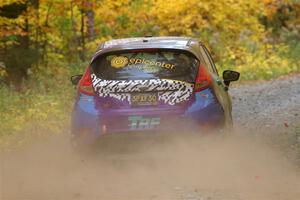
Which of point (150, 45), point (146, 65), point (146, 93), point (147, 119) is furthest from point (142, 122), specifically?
point (150, 45)

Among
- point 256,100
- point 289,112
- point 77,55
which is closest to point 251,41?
point 77,55

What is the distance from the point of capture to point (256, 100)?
16.7 meters

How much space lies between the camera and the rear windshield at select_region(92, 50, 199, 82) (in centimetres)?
801

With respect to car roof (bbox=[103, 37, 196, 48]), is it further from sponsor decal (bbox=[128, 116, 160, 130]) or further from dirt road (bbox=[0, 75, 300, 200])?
dirt road (bbox=[0, 75, 300, 200])

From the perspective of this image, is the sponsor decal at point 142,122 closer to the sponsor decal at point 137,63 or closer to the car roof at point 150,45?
the sponsor decal at point 137,63

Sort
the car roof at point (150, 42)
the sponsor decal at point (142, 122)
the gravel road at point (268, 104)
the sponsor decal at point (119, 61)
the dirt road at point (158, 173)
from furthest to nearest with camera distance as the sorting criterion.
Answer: the gravel road at point (268, 104)
the car roof at point (150, 42)
the sponsor decal at point (119, 61)
the sponsor decal at point (142, 122)
the dirt road at point (158, 173)

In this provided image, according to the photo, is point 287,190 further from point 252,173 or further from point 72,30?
point 72,30

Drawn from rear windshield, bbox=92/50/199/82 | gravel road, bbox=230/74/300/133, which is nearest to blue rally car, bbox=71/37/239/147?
rear windshield, bbox=92/50/199/82

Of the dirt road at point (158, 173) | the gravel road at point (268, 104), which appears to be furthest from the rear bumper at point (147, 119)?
the gravel road at point (268, 104)

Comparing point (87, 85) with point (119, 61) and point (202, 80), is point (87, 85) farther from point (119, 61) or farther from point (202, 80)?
point (202, 80)

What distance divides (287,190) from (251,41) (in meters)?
18.4

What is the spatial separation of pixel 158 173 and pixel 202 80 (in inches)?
49.4

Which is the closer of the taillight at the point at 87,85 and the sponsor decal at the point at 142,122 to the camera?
the sponsor decal at the point at 142,122

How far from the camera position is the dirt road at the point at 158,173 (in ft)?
23.9
